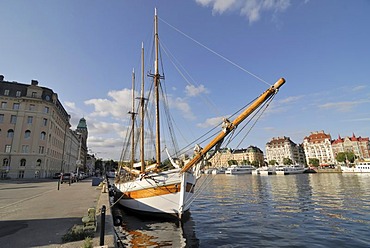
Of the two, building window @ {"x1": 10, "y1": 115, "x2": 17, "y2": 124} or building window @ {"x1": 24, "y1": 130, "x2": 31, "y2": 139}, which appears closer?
building window @ {"x1": 10, "y1": 115, "x2": 17, "y2": 124}

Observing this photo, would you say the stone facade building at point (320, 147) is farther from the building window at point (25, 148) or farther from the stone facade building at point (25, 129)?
the building window at point (25, 148)

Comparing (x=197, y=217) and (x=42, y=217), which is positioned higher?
(x=42, y=217)

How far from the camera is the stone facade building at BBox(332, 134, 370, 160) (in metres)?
135

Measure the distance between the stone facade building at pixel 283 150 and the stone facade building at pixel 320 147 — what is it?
11419mm

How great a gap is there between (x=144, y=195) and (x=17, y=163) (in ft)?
153

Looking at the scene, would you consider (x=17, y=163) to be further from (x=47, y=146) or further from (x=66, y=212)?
(x=66, y=212)

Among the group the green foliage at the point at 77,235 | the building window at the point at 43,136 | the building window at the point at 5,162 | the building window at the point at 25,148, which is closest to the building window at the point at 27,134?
the building window at the point at 25,148

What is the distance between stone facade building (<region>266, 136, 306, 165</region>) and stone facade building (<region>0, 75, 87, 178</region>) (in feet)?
497

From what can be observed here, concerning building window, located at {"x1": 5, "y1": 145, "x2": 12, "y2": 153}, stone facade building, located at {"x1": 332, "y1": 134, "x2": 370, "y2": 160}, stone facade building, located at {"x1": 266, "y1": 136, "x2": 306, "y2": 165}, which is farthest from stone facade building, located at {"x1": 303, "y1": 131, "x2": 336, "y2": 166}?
building window, located at {"x1": 5, "y1": 145, "x2": 12, "y2": 153}

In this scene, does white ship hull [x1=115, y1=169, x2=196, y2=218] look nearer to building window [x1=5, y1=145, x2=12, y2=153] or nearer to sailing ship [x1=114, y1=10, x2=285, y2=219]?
sailing ship [x1=114, y1=10, x2=285, y2=219]

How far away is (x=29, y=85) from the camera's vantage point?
5250 cm

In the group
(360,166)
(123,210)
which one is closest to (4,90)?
(123,210)

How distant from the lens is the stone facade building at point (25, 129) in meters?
47.1

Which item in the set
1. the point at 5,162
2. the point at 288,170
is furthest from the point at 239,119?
the point at 288,170
